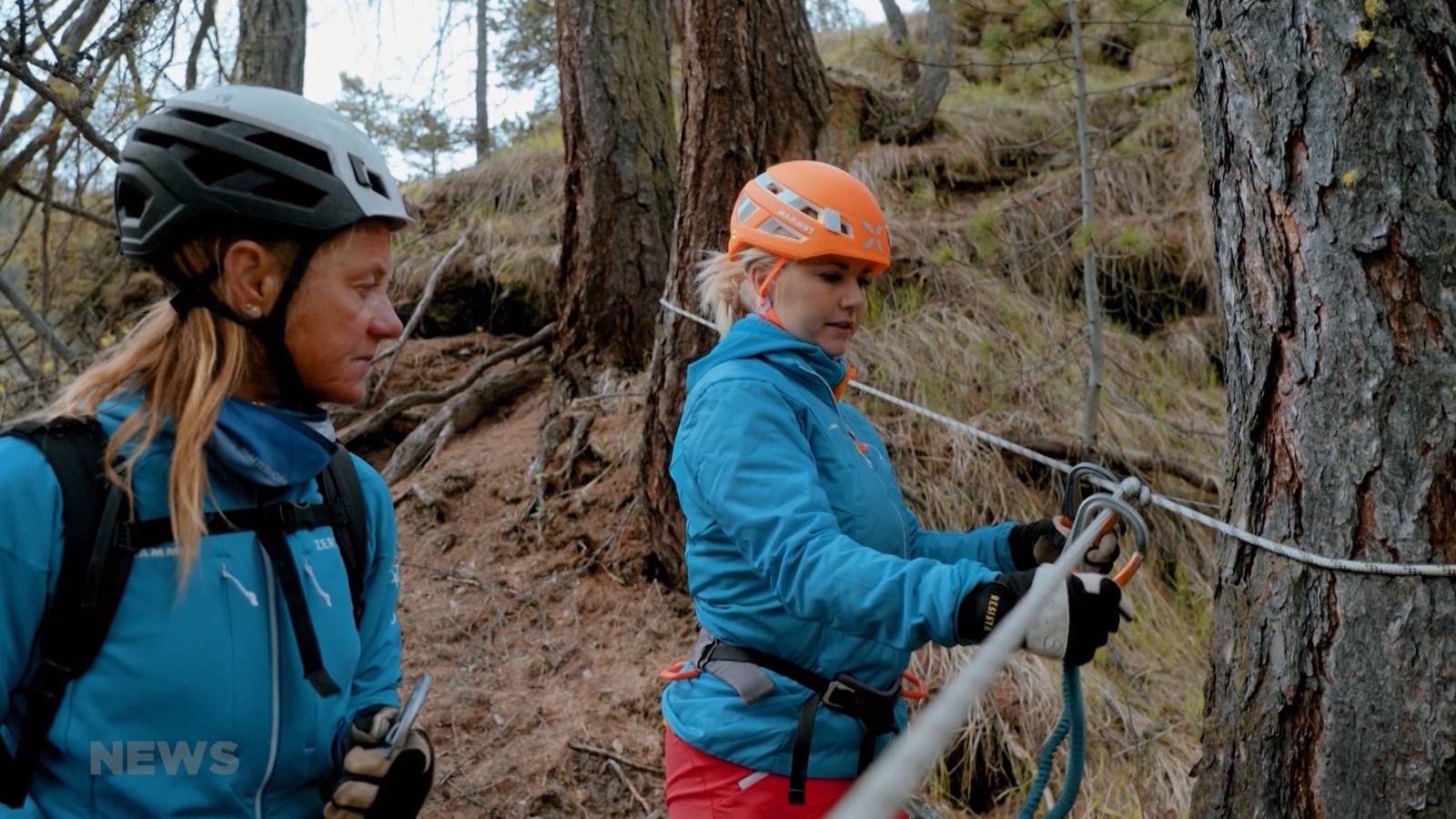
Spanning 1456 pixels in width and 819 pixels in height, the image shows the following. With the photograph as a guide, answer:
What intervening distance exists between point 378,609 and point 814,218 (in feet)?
4.08

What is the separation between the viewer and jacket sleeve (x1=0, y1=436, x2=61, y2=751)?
1.52m

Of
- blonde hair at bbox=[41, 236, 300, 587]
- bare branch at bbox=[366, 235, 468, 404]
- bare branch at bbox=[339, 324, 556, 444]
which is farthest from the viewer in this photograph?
bare branch at bbox=[366, 235, 468, 404]

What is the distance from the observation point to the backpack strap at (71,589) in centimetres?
155

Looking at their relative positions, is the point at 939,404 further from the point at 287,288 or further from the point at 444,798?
the point at 287,288

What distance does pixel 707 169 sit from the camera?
15.6ft

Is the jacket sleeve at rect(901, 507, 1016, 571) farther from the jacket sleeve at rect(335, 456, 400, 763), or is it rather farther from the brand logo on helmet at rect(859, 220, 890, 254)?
the jacket sleeve at rect(335, 456, 400, 763)

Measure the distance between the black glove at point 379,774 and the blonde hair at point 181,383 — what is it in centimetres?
42

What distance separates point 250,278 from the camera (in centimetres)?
184

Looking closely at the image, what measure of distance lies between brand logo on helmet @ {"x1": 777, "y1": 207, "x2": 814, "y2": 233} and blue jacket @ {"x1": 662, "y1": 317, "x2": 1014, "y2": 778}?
24 centimetres

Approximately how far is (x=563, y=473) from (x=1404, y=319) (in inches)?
167

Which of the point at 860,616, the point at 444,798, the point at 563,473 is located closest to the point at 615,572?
the point at 563,473

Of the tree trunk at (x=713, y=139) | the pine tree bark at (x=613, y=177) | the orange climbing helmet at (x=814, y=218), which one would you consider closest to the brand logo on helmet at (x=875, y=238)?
the orange climbing helmet at (x=814, y=218)

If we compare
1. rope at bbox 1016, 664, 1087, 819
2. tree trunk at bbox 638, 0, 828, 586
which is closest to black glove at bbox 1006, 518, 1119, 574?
rope at bbox 1016, 664, 1087, 819

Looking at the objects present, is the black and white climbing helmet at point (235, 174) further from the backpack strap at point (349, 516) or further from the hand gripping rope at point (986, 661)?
the hand gripping rope at point (986, 661)
